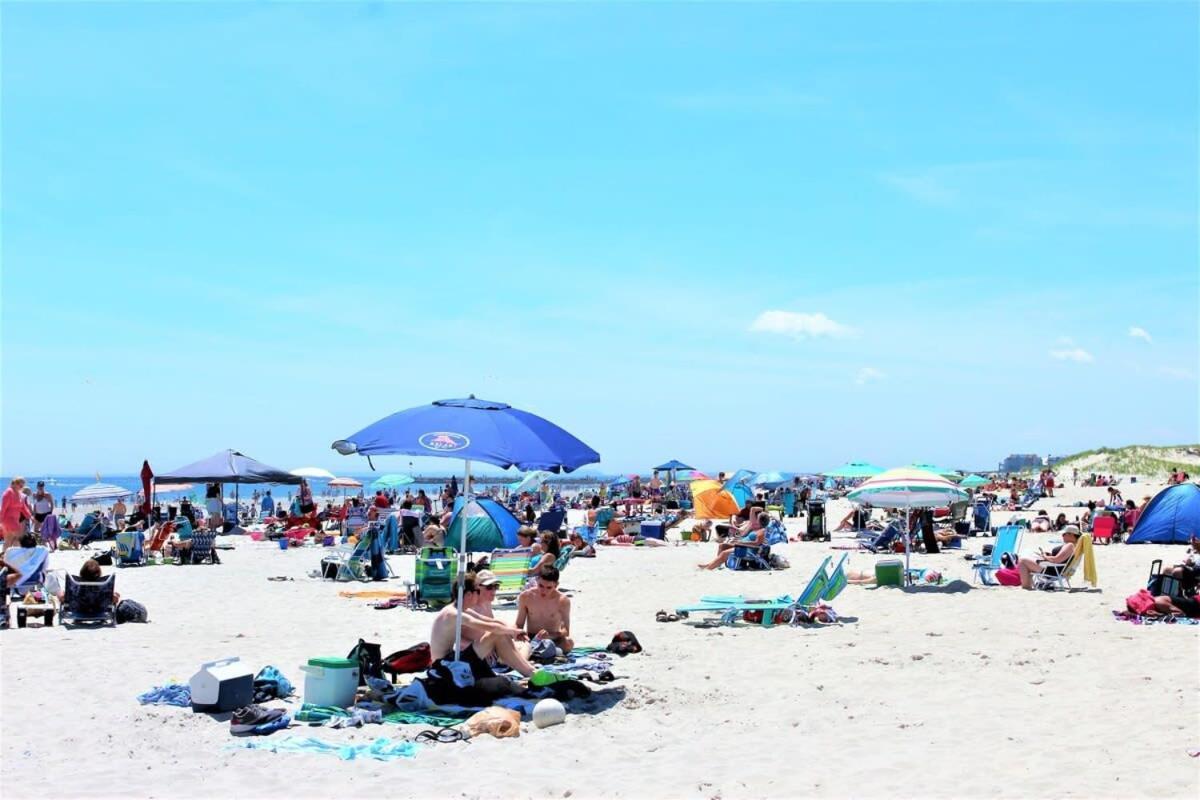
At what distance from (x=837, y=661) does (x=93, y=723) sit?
5.43m

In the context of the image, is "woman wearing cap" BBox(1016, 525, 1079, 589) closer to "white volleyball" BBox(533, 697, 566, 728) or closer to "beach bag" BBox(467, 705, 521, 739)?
"white volleyball" BBox(533, 697, 566, 728)

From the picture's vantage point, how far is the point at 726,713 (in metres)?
6.96

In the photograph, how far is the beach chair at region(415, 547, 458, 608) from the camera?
466 inches

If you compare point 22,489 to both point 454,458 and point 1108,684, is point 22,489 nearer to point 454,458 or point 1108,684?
point 454,458

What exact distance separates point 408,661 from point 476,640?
0.64m

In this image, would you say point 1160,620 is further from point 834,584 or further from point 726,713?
point 726,713

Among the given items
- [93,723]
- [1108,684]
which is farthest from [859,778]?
[93,723]

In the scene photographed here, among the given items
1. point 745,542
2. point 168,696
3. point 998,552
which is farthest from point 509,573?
point 998,552

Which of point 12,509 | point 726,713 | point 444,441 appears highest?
point 444,441

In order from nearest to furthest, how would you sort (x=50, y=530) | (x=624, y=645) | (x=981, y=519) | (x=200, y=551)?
(x=624, y=645) → (x=200, y=551) → (x=50, y=530) → (x=981, y=519)

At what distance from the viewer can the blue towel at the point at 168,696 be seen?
707 cm

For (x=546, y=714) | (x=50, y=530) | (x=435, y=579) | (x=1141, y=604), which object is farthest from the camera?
(x=50, y=530)

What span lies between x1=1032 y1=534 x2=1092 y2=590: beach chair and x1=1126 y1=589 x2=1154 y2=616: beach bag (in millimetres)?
2159

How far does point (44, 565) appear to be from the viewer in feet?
37.2
